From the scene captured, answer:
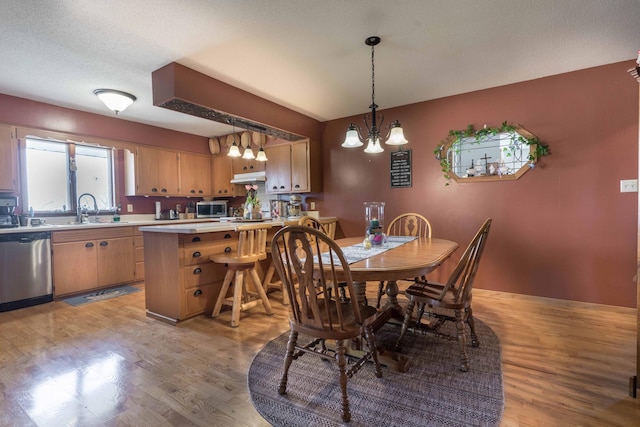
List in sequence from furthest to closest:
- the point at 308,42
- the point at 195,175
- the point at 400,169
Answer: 1. the point at 195,175
2. the point at 400,169
3. the point at 308,42

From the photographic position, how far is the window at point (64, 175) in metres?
3.70

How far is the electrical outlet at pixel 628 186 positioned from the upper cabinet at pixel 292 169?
3276mm

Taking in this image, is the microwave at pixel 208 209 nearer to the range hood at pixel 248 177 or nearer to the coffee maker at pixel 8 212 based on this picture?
the range hood at pixel 248 177

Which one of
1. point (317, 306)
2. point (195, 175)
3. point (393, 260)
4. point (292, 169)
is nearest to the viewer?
point (317, 306)

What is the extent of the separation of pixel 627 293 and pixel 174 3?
4318 millimetres

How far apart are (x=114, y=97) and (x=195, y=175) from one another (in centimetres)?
208

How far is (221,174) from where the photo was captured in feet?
17.9

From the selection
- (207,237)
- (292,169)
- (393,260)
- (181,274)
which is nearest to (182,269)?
(181,274)

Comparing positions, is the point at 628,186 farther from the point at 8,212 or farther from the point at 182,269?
the point at 8,212

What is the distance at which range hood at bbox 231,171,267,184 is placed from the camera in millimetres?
4918

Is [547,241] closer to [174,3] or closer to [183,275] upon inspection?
[183,275]

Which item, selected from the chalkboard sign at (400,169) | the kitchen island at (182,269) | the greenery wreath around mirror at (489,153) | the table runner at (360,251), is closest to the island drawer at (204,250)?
the kitchen island at (182,269)

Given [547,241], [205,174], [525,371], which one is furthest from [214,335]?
[205,174]

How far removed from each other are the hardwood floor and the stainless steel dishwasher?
0.67 ft
